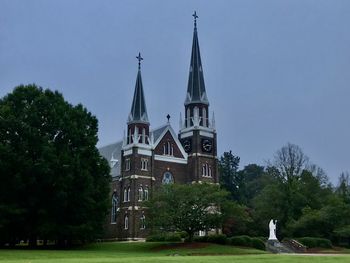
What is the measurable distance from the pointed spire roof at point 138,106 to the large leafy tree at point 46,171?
71.8ft

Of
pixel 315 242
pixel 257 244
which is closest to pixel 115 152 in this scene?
pixel 257 244

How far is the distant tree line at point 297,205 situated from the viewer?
64.1 m

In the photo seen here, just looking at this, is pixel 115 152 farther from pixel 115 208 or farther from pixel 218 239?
pixel 218 239

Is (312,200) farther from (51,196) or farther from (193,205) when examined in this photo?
(51,196)

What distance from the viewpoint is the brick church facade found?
74.8 meters

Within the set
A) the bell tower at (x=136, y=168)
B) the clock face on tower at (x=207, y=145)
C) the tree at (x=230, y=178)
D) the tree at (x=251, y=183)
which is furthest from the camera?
the tree at (x=230, y=178)

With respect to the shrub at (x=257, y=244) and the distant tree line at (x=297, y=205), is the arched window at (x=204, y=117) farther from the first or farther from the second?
the shrub at (x=257, y=244)

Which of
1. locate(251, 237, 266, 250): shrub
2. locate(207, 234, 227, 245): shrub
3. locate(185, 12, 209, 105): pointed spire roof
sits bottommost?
locate(251, 237, 266, 250): shrub

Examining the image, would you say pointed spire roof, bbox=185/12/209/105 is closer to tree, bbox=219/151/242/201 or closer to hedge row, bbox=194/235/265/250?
tree, bbox=219/151/242/201

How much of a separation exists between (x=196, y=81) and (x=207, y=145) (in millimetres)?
10117

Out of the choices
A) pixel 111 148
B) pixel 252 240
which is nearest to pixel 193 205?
pixel 252 240

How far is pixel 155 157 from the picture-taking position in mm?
78000

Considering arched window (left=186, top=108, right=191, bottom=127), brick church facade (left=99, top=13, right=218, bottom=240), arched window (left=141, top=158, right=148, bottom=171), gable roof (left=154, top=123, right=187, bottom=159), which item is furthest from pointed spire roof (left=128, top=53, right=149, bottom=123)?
arched window (left=186, top=108, right=191, bottom=127)

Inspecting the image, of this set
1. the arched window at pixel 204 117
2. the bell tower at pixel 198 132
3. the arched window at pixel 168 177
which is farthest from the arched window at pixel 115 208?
the arched window at pixel 204 117
